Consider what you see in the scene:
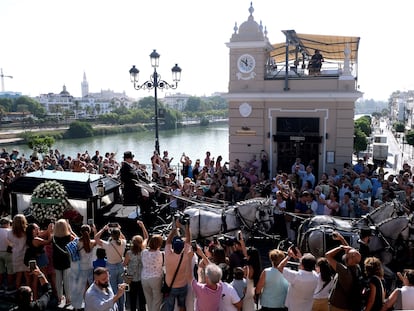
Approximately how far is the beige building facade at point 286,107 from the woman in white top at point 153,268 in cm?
951

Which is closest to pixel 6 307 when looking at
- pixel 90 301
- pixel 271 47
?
pixel 90 301

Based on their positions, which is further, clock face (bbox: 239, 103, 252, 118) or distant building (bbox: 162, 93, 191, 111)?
distant building (bbox: 162, 93, 191, 111)

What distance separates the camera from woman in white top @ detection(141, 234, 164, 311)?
207 inches

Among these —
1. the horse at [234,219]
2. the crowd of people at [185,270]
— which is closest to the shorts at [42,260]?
the crowd of people at [185,270]

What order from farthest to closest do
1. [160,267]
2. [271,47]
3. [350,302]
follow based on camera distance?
[271,47] < [160,267] < [350,302]

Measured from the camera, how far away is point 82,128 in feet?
207

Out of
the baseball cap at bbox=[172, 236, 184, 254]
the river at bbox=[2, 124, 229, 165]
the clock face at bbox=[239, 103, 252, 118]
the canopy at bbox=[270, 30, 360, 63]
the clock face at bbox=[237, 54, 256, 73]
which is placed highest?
the canopy at bbox=[270, 30, 360, 63]

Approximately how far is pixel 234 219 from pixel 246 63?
7.83 meters

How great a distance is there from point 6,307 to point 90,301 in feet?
8.16

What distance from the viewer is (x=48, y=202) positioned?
26.1 feet

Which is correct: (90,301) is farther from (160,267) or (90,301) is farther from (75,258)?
(75,258)

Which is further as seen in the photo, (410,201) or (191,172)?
(191,172)

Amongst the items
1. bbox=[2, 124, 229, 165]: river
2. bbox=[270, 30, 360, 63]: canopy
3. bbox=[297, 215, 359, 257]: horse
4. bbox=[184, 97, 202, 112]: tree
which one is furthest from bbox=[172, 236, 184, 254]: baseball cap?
bbox=[184, 97, 202, 112]: tree

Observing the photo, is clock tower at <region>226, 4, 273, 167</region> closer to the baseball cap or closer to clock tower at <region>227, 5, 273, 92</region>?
clock tower at <region>227, 5, 273, 92</region>
